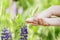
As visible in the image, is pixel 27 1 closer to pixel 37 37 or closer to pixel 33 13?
pixel 33 13

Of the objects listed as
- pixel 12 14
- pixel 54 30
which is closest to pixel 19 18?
pixel 12 14

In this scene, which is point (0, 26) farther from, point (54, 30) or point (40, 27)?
point (54, 30)

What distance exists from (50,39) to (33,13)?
0.86ft

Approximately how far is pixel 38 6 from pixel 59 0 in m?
0.19

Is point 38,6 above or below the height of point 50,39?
above

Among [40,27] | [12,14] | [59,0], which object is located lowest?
[40,27]

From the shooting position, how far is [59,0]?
1052 millimetres

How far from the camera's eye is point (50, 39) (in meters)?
1.03

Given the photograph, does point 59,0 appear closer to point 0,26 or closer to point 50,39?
point 50,39

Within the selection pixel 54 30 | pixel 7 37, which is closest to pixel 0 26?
pixel 7 37

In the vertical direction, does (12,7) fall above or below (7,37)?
above

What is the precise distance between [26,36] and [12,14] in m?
0.22

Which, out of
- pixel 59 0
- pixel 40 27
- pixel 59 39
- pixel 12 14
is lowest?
pixel 59 39

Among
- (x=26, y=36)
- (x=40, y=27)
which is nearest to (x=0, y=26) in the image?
(x=26, y=36)
